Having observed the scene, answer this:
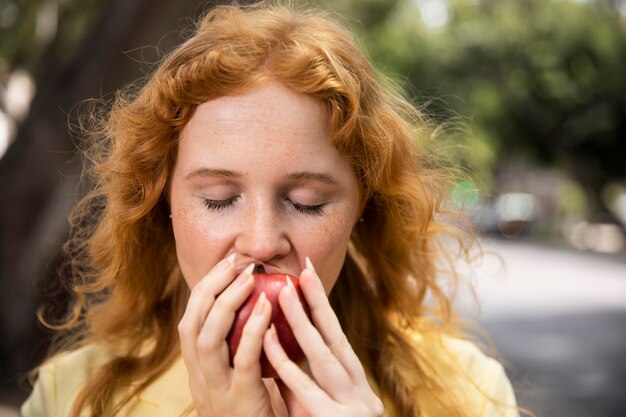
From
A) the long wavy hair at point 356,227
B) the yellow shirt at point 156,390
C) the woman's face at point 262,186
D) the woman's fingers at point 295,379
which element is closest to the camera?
the woman's fingers at point 295,379

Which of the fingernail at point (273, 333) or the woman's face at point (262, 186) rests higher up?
the woman's face at point (262, 186)

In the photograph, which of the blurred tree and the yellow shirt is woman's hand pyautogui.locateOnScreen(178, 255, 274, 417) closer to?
the yellow shirt

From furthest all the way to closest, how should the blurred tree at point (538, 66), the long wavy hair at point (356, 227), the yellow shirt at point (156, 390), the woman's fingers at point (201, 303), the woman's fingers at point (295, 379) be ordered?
1. the blurred tree at point (538, 66)
2. the yellow shirt at point (156, 390)
3. the long wavy hair at point (356, 227)
4. the woman's fingers at point (201, 303)
5. the woman's fingers at point (295, 379)

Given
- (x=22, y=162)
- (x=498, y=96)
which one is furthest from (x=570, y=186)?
(x=22, y=162)

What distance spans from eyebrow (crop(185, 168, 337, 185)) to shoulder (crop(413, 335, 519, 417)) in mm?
748

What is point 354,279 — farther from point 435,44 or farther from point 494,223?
point 494,223

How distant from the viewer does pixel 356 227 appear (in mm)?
2357

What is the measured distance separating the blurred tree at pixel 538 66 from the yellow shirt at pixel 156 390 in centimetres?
2242

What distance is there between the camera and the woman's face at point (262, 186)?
1794mm

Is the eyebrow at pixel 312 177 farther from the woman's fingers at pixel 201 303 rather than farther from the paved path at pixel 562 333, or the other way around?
the paved path at pixel 562 333

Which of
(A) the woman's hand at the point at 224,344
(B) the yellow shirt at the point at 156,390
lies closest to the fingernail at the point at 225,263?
(A) the woman's hand at the point at 224,344

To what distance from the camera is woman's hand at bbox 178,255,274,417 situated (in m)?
1.65

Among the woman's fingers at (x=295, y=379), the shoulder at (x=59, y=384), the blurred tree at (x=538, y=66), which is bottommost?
the shoulder at (x=59, y=384)

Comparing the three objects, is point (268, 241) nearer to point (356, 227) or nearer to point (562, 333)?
point (356, 227)
